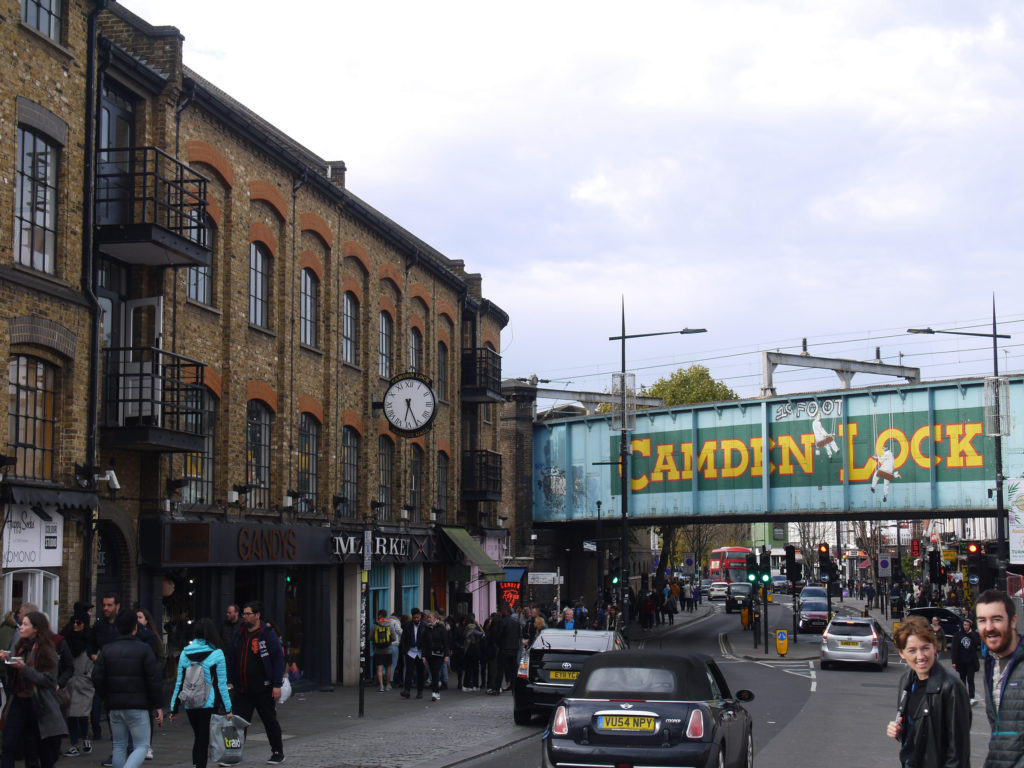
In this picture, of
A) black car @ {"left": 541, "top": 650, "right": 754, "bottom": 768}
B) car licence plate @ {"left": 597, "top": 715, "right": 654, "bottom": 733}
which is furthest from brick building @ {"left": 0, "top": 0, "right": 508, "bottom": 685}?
car licence plate @ {"left": 597, "top": 715, "right": 654, "bottom": 733}

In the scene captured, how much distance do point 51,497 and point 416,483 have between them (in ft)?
56.1

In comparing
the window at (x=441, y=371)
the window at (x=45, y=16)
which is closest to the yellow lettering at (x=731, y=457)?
the window at (x=441, y=371)

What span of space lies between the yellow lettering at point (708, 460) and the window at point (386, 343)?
14.7 metres

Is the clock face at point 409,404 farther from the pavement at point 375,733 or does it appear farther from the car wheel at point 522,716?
the car wheel at point 522,716

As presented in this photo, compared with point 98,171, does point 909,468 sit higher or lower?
lower

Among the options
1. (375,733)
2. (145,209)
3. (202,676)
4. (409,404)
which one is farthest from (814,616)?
(202,676)

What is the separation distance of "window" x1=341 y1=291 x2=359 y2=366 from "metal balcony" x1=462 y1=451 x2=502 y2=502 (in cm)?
886

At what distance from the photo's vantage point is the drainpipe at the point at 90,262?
1755 cm

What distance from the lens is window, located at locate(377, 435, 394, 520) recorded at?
99.8 feet

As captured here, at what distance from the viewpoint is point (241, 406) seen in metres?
22.6

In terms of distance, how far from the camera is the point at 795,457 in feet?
131

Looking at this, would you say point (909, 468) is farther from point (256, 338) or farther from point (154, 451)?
point (154, 451)

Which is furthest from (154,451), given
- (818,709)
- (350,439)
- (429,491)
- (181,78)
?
(429,491)

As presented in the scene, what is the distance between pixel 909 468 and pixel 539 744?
79.4ft
